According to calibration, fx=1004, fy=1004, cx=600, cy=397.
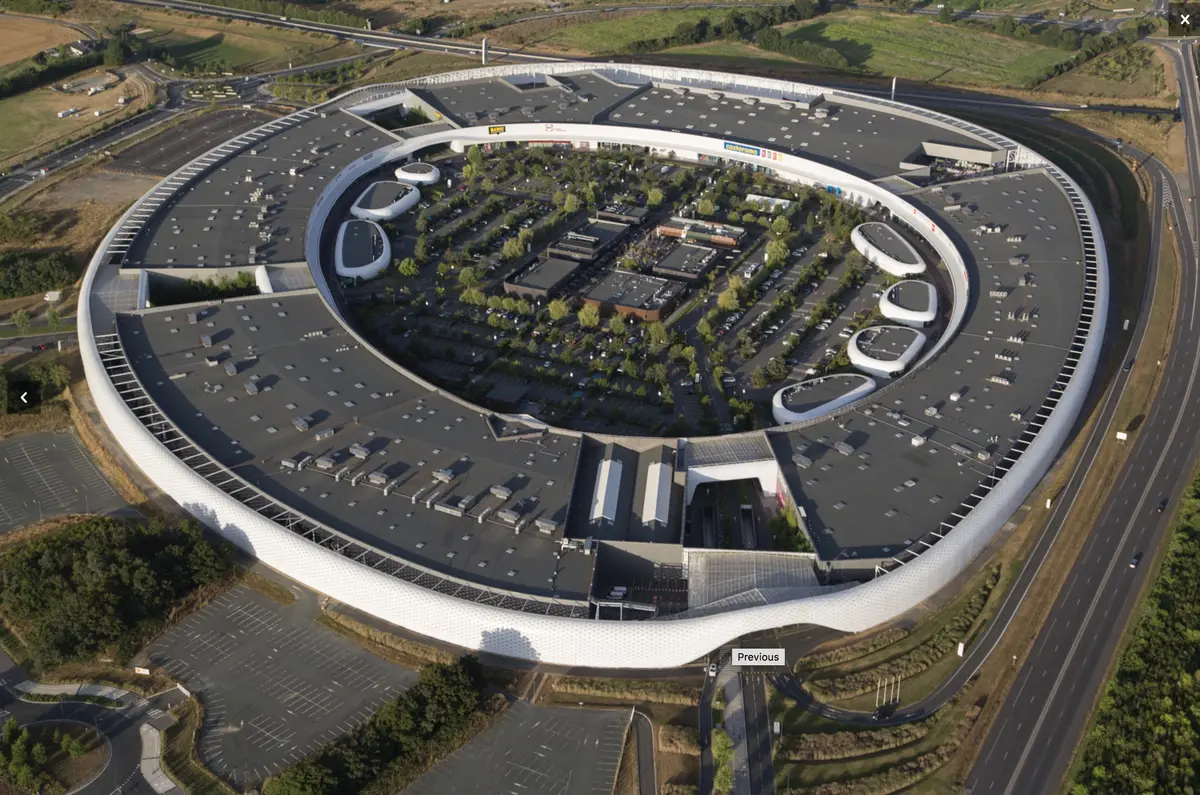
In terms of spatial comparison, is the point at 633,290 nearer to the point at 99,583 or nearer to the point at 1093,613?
the point at 1093,613

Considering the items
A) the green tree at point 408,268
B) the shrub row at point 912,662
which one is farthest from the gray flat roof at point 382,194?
the shrub row at point 912,662

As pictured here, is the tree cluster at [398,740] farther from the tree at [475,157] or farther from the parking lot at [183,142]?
the parking lot at [183,142]

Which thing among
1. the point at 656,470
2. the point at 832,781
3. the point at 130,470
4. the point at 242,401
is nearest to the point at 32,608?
the point at 130,470

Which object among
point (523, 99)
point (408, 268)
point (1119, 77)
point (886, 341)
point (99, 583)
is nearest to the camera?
point (99, 583)

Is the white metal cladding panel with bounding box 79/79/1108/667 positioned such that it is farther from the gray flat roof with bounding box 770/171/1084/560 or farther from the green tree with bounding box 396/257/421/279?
the green tree with bounding box 396/257/421/279

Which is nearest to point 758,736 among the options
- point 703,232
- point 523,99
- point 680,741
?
point 680,741

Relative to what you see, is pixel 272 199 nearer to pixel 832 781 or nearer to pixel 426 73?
pixel 426 73
